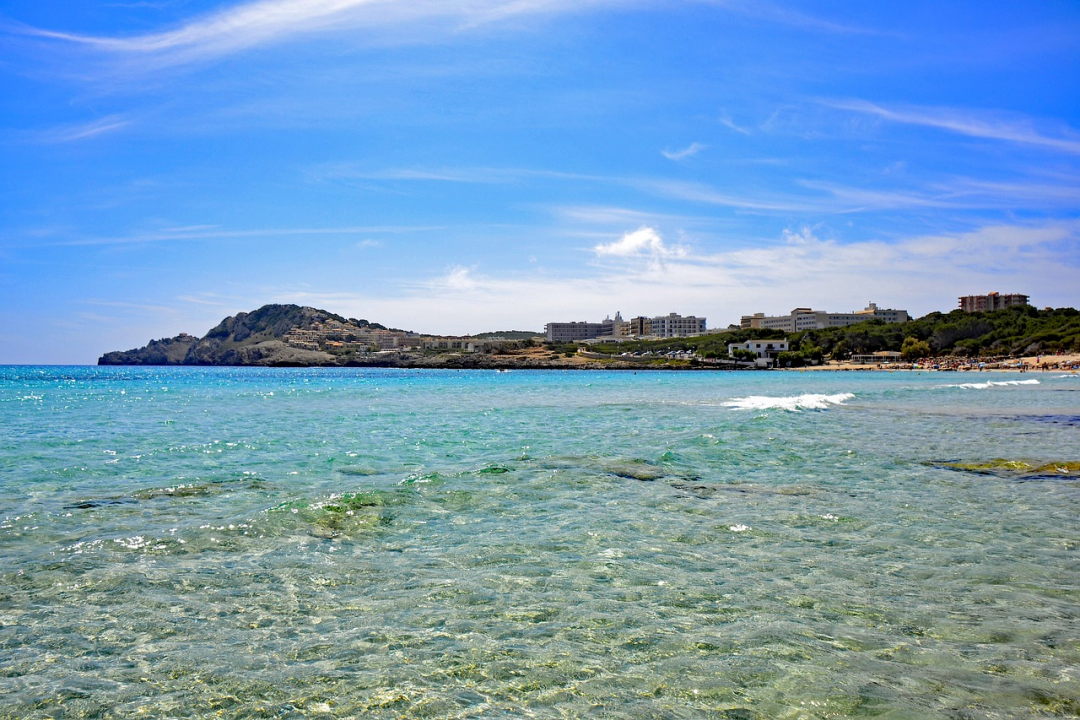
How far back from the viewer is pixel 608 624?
6.10 m

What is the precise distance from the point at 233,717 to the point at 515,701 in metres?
1.87

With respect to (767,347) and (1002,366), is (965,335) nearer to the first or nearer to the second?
(1002,366)

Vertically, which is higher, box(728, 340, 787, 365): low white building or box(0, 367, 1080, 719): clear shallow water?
box(728, 340, 787, 365): low white building

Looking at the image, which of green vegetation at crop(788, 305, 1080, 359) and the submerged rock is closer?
the submerged rock

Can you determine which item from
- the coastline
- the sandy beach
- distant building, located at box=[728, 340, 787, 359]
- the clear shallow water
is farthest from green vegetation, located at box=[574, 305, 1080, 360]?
the clear shallow water

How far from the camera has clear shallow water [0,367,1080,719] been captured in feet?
15.8

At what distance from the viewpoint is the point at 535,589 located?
7.02m

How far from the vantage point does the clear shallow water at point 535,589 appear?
190 inches

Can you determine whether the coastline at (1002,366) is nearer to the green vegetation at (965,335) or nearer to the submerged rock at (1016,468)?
the green vegetation at (965,335)

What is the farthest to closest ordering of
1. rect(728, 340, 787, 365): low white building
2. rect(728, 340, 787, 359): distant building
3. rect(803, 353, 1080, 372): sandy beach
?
rect(728, 340, 787, 359): distant building < rect(728, 340, 787, 365): low white building < rect(803, 353, 1080, 372): sandy beach

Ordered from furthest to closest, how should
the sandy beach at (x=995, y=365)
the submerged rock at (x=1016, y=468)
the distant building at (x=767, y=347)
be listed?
1. the distant building at (x=767, y=347)
2. the sandy beach at (x=995, y=365)
3. the submerged rock at (x=1016, y=468)

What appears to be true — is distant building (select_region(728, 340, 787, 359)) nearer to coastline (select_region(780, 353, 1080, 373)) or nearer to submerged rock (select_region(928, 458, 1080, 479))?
coastline (select_region(780, 353, 1080, 373))

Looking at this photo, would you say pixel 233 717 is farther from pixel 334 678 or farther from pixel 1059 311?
pixel 1059 311

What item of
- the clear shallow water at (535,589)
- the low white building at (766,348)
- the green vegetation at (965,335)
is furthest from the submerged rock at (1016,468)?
the low white building at (766,348)
